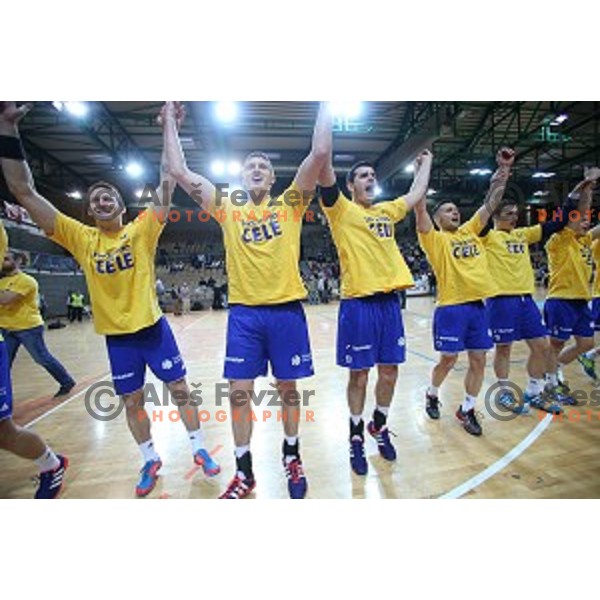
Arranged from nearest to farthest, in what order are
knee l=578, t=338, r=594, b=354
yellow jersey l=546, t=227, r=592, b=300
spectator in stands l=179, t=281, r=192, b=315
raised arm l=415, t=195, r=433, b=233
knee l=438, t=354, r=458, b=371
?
raised arm l=415, t=195, r=433, b=233 < knee l=438, t=354, r=458, b=371 < yellow jersey l=546, t=227, r=592, b=300 < knee l=578, t=338, r=594, b=354 < spectator in stands l=179, t=281, r=192, b=315

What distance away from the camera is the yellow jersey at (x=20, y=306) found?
3.89m

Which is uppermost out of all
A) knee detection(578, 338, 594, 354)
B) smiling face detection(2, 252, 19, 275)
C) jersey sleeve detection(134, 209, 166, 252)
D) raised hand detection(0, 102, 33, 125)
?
raised hand detection(0, 102, 33, 125)

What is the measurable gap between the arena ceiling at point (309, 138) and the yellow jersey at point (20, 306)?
3.51m

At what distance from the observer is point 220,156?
33.8 ft

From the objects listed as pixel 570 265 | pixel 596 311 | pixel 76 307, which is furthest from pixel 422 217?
pixel 76 307

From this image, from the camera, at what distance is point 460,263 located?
10.1 ft

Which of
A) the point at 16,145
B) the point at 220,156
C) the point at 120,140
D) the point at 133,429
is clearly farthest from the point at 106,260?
the point at 120,140

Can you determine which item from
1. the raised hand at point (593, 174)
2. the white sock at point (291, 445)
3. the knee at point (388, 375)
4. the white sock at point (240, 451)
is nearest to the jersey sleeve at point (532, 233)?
the raised hand at point (593, 174)

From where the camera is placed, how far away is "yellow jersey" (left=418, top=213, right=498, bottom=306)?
3.02 meters

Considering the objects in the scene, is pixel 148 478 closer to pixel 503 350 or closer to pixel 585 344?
pixel 503 350

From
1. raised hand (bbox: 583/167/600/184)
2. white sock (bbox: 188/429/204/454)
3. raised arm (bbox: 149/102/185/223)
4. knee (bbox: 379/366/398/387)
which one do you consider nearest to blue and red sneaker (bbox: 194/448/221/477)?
white sock (bbox: 188/429/204/454)

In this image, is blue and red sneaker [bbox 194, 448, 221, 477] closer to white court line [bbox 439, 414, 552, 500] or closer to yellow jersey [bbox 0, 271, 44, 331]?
white court line [bbox 439, 414, 552, 500]

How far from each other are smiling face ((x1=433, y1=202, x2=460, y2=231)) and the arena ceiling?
3576 mm
